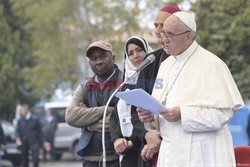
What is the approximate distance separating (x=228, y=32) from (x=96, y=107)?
17.1ft

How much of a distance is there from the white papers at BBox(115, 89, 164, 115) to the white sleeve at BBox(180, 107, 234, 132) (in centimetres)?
19

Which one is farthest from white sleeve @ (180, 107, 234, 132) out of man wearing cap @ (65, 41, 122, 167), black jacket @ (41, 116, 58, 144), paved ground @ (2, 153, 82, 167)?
paved ground @ (2, 153, 82, 167)

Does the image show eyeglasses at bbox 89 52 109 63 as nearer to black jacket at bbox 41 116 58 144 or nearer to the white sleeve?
the white sleeve

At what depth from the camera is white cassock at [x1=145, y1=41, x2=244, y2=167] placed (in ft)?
15.5

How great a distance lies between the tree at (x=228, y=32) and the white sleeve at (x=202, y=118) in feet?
21.6

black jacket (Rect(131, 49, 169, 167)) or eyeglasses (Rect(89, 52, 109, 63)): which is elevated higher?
eyeglasses (Rect(89, 52, 109, 63))

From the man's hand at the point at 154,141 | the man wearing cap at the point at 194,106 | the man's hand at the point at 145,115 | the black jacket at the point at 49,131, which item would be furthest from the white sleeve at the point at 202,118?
the black jacket at the point at 49,131

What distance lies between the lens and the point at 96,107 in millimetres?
6707

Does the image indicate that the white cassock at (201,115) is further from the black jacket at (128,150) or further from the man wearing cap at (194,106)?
the black jacket at (128,150)

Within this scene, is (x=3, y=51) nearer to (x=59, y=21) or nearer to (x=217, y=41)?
(x=59, y=21)

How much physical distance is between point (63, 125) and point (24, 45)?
26.2 ft

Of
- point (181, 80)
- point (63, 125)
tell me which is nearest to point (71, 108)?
point (181, 80)

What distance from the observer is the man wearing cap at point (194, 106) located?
4734 millimetres

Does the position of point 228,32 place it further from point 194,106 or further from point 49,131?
point 49,131
